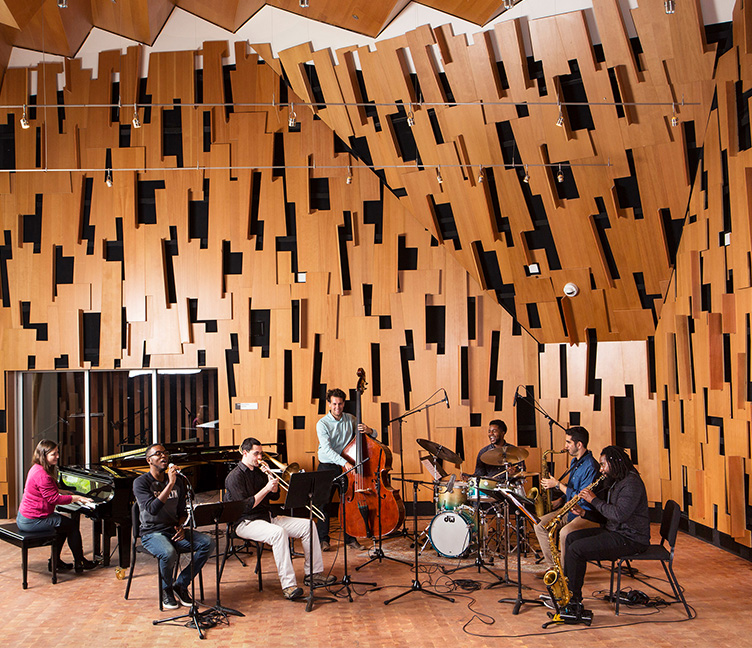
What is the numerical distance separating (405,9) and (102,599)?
6.11 m

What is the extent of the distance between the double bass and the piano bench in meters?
2.46

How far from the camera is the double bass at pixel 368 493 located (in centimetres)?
644

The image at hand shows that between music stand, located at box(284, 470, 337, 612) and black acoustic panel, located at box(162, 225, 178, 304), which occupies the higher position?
black acoustic panel, located at box(162, 225, 178, 304)

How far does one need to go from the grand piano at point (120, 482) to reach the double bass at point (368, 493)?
4.27 feet

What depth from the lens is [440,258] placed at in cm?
844

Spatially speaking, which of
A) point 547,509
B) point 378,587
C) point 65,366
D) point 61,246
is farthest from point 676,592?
point 61,246

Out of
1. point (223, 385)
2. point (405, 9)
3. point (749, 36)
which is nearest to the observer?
point (749, 36)

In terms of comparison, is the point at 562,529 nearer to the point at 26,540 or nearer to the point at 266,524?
the point at 266,524

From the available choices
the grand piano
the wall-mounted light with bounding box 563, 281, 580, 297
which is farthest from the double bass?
the wall-mounted light with bounding box 563, 281, 580, 297

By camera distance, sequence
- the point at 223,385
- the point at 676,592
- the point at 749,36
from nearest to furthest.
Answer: the point at 676,592 → the point at 749,36 → the point at 223,385

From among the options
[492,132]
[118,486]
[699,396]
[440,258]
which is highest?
[492,132]

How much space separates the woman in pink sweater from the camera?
6.00 metres

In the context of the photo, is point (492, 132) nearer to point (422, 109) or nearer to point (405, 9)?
point (422, 109)

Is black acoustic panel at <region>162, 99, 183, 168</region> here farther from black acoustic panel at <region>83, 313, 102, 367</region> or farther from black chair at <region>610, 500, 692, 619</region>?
black chair at <region>610, 500, 692, 619</region>
